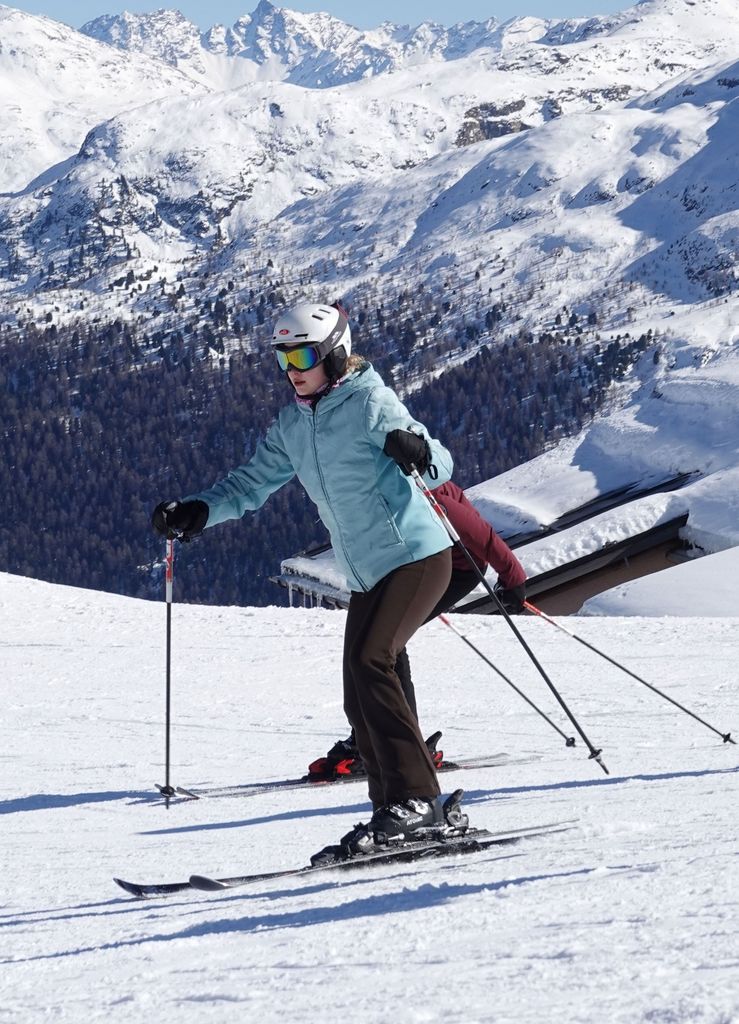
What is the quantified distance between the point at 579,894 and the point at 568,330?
184727 millimetres

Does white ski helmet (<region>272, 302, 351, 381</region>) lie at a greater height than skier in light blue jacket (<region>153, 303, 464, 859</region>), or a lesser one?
greater

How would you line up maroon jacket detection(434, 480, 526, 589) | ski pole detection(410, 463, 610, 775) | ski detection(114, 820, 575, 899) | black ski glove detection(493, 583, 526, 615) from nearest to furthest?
ski detection(114, 820, 575, 899) → ski pole detection(410, 463, 610, 775) → black ski glove detection(493, 583, 526, 615) → maroon jacket detection(434, 480, 526, 589)

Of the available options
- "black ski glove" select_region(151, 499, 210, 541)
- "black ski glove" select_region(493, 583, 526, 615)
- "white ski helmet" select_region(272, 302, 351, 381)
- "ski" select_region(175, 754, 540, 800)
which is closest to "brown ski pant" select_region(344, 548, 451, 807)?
"white ski helmet" select_region(272, 302, 351, 381)

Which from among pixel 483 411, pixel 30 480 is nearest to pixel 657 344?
pixel 483 411

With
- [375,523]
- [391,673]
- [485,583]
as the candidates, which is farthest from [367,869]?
[485,583]

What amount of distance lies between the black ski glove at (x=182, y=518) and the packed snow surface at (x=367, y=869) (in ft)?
3.84

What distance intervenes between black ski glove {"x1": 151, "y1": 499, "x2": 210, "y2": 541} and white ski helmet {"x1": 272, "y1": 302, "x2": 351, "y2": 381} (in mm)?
801

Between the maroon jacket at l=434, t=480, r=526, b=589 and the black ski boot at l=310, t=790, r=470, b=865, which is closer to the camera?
the black ski boot at l=310, t=790, r=470, b=865

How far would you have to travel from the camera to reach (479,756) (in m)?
6.83

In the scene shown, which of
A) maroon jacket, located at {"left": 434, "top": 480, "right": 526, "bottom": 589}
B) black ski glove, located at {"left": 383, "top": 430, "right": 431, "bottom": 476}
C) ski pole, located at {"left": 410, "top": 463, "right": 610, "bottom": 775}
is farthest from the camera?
maroon jacket, located at {"left": 434, "top": 480, "right": 526, "bottom": 589}

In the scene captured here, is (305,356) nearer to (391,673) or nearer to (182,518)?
(182,518)

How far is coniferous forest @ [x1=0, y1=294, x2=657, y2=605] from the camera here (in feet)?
479

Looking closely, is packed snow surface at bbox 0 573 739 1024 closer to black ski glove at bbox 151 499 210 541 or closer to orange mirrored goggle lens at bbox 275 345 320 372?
black ski glove at bbox 151 499 210 541

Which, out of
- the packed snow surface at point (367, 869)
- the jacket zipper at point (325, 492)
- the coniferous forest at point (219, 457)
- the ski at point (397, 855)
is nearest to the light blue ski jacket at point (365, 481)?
the jacket zipper at point (325, 492)
